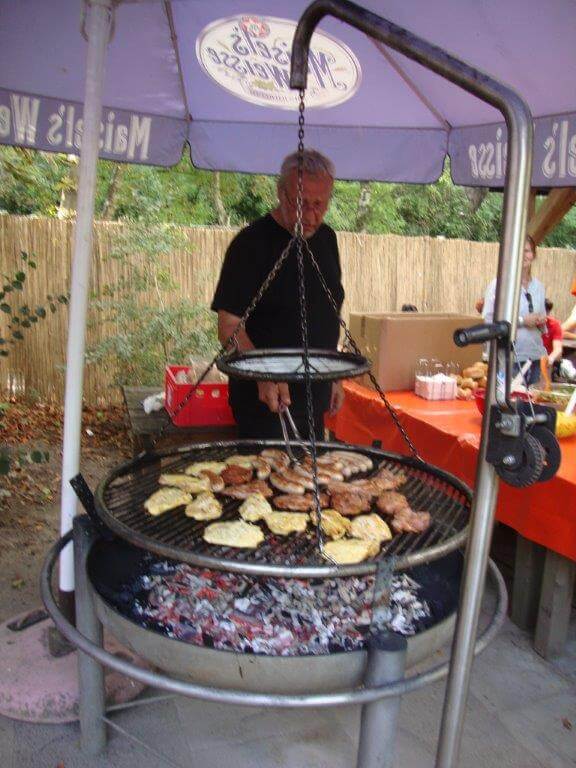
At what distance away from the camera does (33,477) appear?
5.23 m

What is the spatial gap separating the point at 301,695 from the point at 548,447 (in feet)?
2.95

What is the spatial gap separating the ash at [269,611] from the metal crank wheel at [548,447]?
62 cm

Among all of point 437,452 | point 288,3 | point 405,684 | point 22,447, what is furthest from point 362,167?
point 22,447

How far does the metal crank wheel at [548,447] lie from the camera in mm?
1156

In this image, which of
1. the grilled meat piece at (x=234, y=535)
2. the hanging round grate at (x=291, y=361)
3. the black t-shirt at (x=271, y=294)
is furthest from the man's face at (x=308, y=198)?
the grilled meat piece at (x=234, y=535)

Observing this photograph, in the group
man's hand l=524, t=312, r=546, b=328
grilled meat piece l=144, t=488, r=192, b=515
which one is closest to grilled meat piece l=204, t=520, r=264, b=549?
grilled meat piece l=144, t=488, r=192, b=515

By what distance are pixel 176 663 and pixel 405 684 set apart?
60 cm

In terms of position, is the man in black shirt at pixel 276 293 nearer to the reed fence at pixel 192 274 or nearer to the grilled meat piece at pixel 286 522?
the grilled meat piece at pixel 286 522

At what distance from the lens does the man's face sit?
9.04ft

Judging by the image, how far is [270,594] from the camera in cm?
192

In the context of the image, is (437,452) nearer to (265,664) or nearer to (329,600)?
(329,600)

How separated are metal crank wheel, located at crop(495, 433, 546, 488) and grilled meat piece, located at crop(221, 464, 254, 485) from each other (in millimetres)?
1283

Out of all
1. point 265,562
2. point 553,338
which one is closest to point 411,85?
point 265,562

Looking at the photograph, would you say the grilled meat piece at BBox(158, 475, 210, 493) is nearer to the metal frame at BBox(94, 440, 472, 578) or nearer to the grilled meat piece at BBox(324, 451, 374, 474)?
the metal frame at BBox(94, 440, 472, 578)
